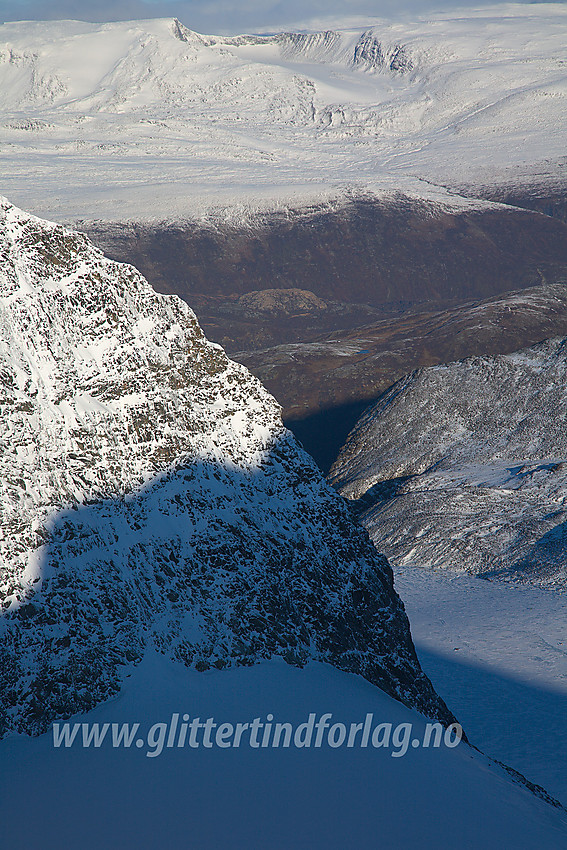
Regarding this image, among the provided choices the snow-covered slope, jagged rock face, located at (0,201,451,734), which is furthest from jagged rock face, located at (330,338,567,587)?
the snow-covered slope

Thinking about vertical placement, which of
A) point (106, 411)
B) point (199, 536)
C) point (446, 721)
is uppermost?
point (106, 411)

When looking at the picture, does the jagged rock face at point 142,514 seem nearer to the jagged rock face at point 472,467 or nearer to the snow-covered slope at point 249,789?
the snow-covered slope at point 249,789

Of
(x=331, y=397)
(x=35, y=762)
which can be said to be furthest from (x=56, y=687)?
(x=331, y=397)

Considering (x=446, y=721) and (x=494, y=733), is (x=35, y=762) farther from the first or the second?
(x=494, y=733)

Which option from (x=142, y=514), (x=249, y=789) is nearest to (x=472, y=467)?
(x=142, y=514)

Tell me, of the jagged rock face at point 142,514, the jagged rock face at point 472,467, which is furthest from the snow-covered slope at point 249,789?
the jagged rock face at point 472,467

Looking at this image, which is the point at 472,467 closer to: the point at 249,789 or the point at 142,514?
the point at 142,514
